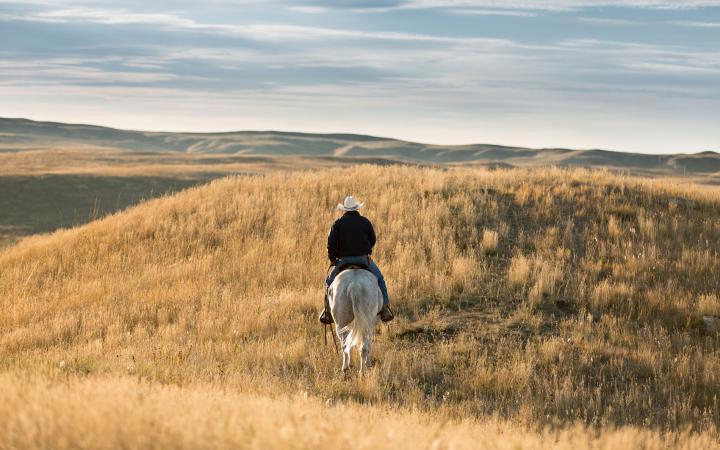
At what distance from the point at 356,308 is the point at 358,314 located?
0.09 meters

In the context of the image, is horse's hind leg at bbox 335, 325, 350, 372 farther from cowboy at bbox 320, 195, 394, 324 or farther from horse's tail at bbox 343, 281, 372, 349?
cowboy at bbox 320, 195, 394, 324

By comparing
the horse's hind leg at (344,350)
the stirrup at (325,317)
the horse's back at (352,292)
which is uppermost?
the horse's back at (352,292)

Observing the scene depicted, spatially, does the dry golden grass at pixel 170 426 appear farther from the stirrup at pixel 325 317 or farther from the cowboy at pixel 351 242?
the stirrup at pixel 325 317

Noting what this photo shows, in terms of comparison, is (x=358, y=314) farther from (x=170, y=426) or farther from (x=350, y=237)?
(x=170, y=426)

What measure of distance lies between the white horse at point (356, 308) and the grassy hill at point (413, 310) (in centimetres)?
55

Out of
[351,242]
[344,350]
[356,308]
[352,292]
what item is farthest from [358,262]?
[344,350]

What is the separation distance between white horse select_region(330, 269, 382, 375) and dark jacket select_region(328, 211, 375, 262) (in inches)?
12.1

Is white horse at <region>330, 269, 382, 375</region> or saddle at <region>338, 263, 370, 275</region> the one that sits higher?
saddle at <region>338, 263, 370, 275</region>

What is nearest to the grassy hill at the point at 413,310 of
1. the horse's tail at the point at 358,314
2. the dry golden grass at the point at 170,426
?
the dry golden grass at the point at 170,426

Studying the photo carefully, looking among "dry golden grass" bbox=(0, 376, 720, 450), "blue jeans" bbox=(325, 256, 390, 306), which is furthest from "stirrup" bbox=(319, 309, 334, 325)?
"dry golden grass" bbox=(0, 376, 720, 450)

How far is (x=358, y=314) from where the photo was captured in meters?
9.82

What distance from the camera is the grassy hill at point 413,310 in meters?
7.38

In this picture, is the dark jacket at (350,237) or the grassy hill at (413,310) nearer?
the grassy hill at (413,310)

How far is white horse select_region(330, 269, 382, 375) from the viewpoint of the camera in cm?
985
